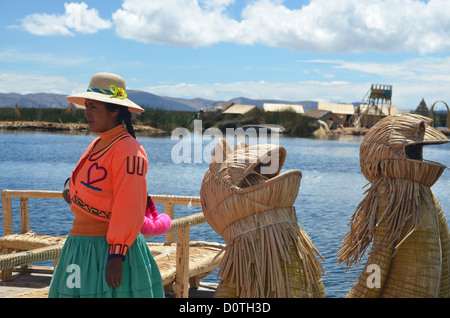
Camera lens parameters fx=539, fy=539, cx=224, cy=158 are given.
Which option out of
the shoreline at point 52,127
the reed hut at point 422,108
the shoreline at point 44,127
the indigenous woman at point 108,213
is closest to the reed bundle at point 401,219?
the indigenous woman at point 108,213

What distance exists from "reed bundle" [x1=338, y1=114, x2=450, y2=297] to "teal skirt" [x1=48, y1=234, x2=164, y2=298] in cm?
104

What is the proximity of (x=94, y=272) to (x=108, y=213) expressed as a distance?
0.88ft

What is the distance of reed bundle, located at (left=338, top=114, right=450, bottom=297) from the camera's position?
2.62 meters

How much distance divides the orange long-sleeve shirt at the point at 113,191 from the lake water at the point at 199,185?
1356 mm

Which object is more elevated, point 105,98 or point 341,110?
point 341,110

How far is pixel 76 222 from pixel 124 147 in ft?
1.42

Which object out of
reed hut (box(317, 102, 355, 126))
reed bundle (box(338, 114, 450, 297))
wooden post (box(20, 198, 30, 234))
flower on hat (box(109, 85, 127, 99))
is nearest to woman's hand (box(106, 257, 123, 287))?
flower on hat (box(109, 85, 127, 99))

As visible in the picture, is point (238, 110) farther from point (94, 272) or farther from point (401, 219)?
point (94, 272)

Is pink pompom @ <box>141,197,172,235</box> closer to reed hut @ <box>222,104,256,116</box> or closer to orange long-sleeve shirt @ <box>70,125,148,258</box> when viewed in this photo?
orange long-sleeve shirt @ <box>70,125,148,258</box>

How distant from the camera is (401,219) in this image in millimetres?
2705

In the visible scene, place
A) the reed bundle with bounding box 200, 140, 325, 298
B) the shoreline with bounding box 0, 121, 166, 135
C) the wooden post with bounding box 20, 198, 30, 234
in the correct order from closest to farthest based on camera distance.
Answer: the reed bundle with bounding box 200, 140, 325, 298 < the wooden post with bounding box 20, 198, 30, 234 < the shoreline with bounding box 0, 121, 166, 135

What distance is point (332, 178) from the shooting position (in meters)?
24.3

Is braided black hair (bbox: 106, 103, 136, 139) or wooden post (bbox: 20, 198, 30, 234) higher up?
braided black hair (bbox: 106, 103, 136, 139)

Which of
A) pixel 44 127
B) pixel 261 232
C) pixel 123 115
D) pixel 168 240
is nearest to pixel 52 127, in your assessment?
pixel 44 127
